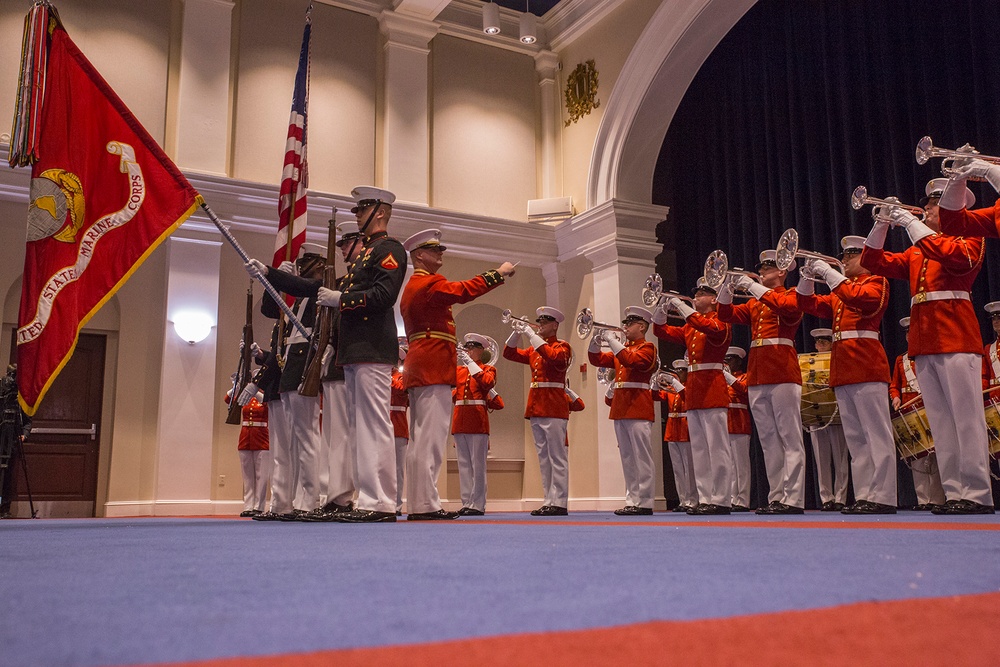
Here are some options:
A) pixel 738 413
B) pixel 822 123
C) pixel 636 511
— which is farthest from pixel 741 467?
pixel 822 123

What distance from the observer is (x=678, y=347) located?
10750mm

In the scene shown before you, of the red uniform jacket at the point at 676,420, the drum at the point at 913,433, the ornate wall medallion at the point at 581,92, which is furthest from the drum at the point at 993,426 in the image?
the ornate wall medallion at the point at 581,92

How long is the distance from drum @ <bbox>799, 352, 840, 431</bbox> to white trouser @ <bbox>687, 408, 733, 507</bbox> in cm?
98

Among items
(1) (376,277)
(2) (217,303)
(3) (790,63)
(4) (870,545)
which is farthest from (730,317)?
(2) (217,303)

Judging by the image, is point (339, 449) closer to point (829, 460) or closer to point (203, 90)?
point (829, 460)

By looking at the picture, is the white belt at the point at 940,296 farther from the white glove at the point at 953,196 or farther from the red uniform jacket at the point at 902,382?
the red uniform jacket at the point at 902,382

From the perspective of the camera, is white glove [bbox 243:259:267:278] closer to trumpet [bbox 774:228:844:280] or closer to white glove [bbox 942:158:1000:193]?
trumpet [bbox 774:228:844:280]

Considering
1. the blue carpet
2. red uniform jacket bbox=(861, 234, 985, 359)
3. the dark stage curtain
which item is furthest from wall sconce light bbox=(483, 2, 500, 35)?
the blue carpet

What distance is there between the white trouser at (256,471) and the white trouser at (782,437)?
14.2 feet

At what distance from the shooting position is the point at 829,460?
24.4 feet

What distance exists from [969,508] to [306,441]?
3.56 m

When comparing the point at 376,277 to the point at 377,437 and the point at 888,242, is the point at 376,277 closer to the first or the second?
the point at 377,437

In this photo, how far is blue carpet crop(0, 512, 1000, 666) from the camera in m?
1.02

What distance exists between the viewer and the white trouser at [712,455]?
6008mm
